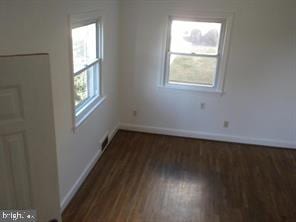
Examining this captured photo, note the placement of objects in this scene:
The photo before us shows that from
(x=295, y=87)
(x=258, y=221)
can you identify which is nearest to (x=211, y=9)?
(x=295, y=87)

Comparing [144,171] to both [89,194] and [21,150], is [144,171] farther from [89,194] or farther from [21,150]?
[21,150]

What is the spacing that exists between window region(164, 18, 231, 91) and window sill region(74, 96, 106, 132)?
130cm

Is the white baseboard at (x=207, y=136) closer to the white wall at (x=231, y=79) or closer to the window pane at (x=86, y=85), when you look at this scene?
the white wall at (x=231, y=79)

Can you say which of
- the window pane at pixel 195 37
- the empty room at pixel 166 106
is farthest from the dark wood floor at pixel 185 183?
the window pane at pixel 195 37

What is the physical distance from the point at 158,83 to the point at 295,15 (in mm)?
2204

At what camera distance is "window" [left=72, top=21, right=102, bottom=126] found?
337cm

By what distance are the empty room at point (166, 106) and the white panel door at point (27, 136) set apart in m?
0.03

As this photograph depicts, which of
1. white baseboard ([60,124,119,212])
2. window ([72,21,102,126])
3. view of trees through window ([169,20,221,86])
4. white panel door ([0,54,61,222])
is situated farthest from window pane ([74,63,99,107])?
white panel door ([0,54,61,222])

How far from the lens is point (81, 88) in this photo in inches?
143

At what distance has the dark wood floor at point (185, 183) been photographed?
131 inches

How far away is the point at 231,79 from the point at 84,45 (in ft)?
7.66

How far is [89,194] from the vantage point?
3.56 m

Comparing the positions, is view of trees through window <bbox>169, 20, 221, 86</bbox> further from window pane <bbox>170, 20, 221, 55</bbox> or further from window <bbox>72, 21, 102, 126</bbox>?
window <bbox>72, 21, 102, 126</bbox>

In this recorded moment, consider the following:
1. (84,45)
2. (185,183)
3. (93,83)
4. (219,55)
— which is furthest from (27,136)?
(219,55)
